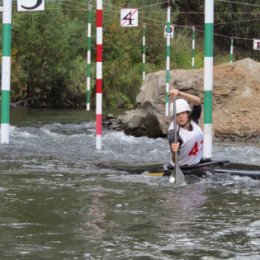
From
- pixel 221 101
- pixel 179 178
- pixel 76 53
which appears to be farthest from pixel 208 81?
pixel 76 53

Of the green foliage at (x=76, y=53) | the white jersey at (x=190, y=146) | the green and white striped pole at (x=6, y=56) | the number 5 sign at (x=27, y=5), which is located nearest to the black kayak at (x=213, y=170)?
→ the white jersey at (x=190, y=146)

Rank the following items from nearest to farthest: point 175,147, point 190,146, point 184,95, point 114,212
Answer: point 114,212
point 175,147
point 190,146
point 184,95

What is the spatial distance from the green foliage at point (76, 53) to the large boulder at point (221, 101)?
346 inches

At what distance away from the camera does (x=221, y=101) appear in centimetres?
1311

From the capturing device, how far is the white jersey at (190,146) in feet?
23.5

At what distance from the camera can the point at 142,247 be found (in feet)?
13.5

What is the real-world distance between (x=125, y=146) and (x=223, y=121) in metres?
2.38

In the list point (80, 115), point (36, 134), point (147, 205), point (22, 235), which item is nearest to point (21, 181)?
point (147, 205)

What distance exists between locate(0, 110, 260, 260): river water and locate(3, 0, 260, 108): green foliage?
13429mm

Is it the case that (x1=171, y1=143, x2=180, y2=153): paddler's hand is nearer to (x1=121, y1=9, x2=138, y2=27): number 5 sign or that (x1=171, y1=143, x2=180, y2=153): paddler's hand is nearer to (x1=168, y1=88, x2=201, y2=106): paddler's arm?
(x1=168, y1=88, x2=201, y2=106): paddler's arm

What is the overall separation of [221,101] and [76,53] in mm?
12355

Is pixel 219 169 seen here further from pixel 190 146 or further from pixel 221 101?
pixel 221 101

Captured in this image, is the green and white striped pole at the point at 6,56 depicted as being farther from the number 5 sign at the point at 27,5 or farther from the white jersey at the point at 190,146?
the white jersey at the point at 190,146

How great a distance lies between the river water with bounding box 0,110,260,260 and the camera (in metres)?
4.08
